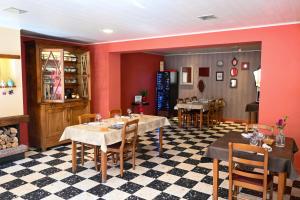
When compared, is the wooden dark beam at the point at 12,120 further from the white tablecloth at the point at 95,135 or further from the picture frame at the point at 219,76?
the picture frame at the point at 219,76

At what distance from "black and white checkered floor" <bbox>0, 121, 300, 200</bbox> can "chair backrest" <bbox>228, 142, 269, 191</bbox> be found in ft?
2.50

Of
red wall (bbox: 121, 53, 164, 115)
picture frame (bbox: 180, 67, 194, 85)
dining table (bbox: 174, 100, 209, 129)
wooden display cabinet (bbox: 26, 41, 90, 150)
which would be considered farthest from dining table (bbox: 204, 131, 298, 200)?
picture frame (bbox: 180, 67, 194, 85)

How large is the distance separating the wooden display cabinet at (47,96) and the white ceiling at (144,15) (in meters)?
0.59

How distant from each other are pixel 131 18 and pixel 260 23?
2107mm

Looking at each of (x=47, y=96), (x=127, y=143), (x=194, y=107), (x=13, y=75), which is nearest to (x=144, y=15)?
(x=127, y=143)

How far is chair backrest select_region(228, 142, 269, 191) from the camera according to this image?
7.53ft

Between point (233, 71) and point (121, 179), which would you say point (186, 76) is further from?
point (121, 179)

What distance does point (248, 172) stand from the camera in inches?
97.5

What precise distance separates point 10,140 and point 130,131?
2.39m

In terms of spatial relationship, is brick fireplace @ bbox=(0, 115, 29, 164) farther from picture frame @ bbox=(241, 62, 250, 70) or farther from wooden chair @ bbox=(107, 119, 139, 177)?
picture frame @ bbox=(241, 62, 250, 70)

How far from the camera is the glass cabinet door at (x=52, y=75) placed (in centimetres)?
497

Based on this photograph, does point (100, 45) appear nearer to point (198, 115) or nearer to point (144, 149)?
point (144, 149)

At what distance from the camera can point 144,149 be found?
498 centimetres

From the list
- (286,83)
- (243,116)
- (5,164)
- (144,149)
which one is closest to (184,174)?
(144,149)
